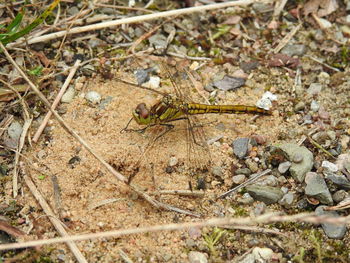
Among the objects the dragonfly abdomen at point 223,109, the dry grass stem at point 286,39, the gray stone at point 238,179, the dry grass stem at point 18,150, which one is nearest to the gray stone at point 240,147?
the gray stone at point 238,179

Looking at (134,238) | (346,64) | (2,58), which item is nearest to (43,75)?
(2,58)

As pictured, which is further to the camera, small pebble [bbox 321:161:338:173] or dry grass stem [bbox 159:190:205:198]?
small pebble [bbox 321:161:338:173]

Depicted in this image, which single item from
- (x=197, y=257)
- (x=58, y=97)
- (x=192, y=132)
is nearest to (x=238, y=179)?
(x=192, y=132)

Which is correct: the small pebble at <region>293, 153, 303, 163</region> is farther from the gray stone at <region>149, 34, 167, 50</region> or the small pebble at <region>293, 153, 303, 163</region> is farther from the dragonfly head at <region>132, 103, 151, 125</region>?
the gray stone at <region>149, 34, 167, 50</region>

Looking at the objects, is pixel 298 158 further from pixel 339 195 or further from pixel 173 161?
pixel 173 161

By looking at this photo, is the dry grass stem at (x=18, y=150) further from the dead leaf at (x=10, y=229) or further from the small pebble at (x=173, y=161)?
the small pebble at (x=173, y=161)

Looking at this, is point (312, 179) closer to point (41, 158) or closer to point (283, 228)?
point (283, 228)

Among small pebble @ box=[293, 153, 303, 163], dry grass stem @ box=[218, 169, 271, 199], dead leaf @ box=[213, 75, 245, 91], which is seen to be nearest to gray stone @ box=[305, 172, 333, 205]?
small pebble @ box=[293, 153, 303, 163]

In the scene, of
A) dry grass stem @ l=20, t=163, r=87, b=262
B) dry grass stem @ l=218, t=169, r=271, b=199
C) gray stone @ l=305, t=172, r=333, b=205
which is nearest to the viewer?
dry grass stem @ l=20, t=163, r=87, b=262
